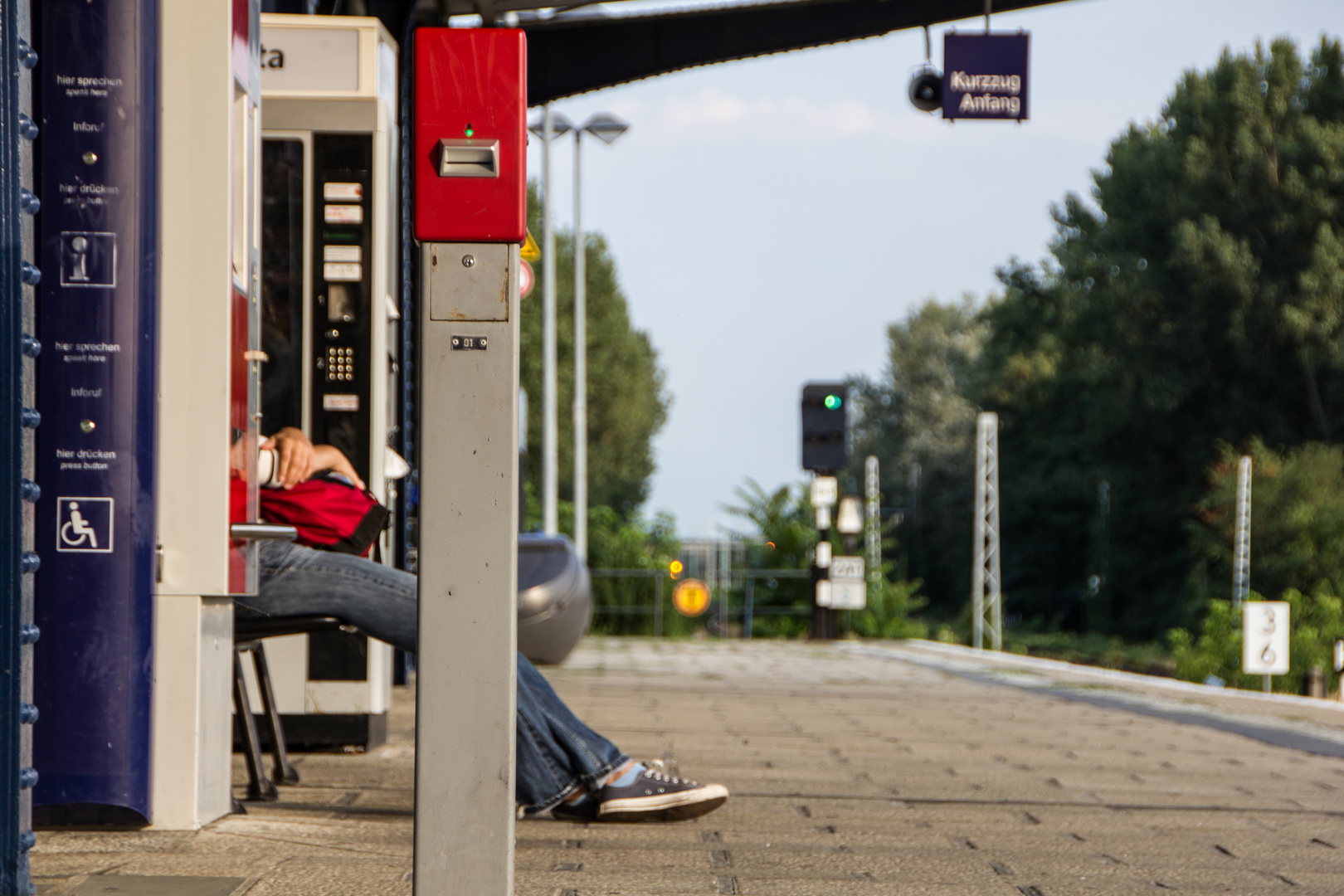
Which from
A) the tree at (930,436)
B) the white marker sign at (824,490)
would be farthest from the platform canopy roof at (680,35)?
the tree at (930,436)

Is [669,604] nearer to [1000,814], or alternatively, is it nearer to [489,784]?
[1000,814]

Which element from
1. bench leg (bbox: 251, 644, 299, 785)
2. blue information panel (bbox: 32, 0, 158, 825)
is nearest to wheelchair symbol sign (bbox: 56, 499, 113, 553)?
blue information panel (bbox: 32, 0, 158, 825)

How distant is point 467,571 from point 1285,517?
105 feet

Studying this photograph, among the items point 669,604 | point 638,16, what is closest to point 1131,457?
point 669,604

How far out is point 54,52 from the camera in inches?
154

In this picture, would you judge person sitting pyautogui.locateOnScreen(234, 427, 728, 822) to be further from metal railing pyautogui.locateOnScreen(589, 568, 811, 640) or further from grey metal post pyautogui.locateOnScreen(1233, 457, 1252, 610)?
grey metal post pyautogui.locateOnScreen(1233, 457, 1252, 610)

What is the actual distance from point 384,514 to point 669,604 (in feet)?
54.2

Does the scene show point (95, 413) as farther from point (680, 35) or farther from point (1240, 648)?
point (1240, 648)

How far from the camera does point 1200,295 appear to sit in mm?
35188

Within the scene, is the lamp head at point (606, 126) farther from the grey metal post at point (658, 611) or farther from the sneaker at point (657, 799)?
the sneaker at point (657, 799)

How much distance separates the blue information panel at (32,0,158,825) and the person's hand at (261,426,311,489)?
59cm

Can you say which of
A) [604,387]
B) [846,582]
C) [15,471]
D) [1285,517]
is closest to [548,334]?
[846,582]

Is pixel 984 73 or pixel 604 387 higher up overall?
pixel 984 73

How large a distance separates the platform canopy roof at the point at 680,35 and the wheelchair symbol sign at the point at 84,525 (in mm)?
6126
